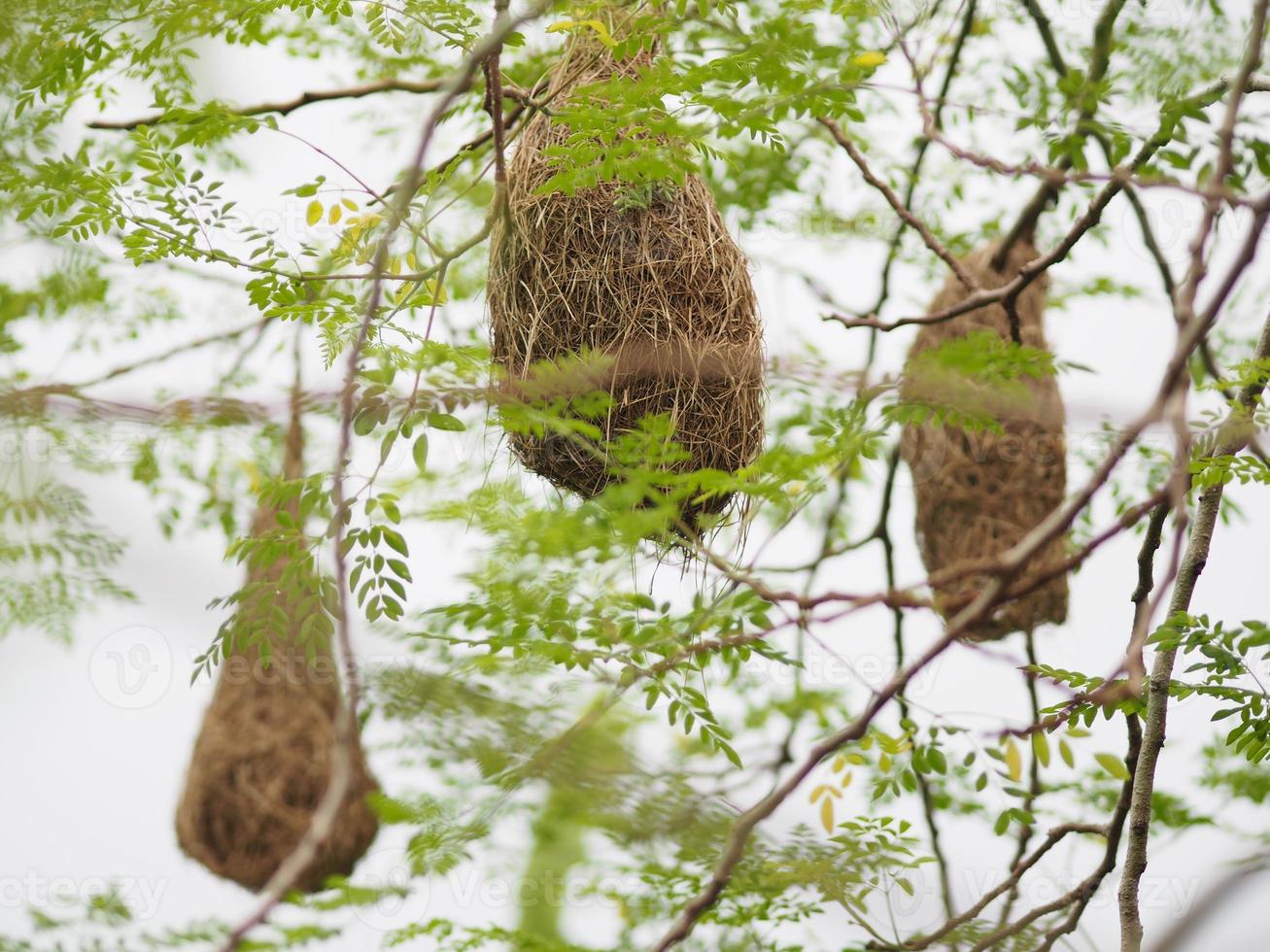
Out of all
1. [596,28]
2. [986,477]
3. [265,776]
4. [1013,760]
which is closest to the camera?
[596,28]

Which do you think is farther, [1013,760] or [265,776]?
[265,776]

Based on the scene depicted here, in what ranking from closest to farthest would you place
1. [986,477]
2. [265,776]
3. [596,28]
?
1. [596,28]
2. [986,477]
3. [265,776]

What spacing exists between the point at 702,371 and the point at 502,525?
0.36m

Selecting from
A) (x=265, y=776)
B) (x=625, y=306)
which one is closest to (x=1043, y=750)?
(x=625, y=306)

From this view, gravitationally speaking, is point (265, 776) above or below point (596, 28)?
below

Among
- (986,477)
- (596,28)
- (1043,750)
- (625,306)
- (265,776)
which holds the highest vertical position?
(986,477)

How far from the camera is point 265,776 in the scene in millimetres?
3238

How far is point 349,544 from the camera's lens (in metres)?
1.62

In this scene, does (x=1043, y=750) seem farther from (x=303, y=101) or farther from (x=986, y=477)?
(x=303, y=101)

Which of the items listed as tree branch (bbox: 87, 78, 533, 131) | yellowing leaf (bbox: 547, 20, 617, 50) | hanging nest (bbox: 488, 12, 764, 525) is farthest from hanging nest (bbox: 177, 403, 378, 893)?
yellowing leaf (bbox: 547, 20, 617, 50)

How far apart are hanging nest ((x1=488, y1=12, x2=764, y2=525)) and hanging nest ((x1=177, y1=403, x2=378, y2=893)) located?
1.39m

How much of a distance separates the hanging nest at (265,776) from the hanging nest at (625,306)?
4.57 ft

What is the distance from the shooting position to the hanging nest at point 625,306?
191 cm

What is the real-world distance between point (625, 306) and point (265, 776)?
185 centimetres
